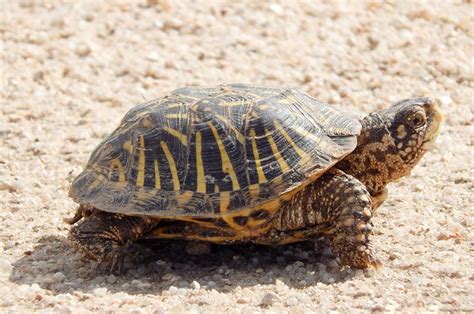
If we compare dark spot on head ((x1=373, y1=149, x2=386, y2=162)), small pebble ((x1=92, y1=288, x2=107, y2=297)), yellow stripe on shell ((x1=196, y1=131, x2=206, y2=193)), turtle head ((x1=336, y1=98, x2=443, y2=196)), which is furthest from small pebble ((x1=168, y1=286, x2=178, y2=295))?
dark spot on head ((x1=373, y1=149, x2=386, y2=162))

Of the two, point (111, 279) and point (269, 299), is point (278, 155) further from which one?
point (111, 279)

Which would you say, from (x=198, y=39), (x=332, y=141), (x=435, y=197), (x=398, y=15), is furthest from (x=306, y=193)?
(x=398, y=15)

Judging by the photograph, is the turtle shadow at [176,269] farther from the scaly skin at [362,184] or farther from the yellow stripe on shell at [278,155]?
the yellow stripe on shell at [278,155]

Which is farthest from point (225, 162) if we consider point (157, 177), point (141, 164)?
point (141, 164)

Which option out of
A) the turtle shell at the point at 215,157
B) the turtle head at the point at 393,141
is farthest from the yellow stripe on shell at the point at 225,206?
the turtle head at the point at 393,141

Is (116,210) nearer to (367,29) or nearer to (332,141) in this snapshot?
(332,141)

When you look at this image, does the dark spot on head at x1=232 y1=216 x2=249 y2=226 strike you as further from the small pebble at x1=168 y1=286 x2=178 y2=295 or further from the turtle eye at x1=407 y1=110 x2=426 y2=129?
the turtle eye at x1=407 y1=110 x2=426 y2=129
